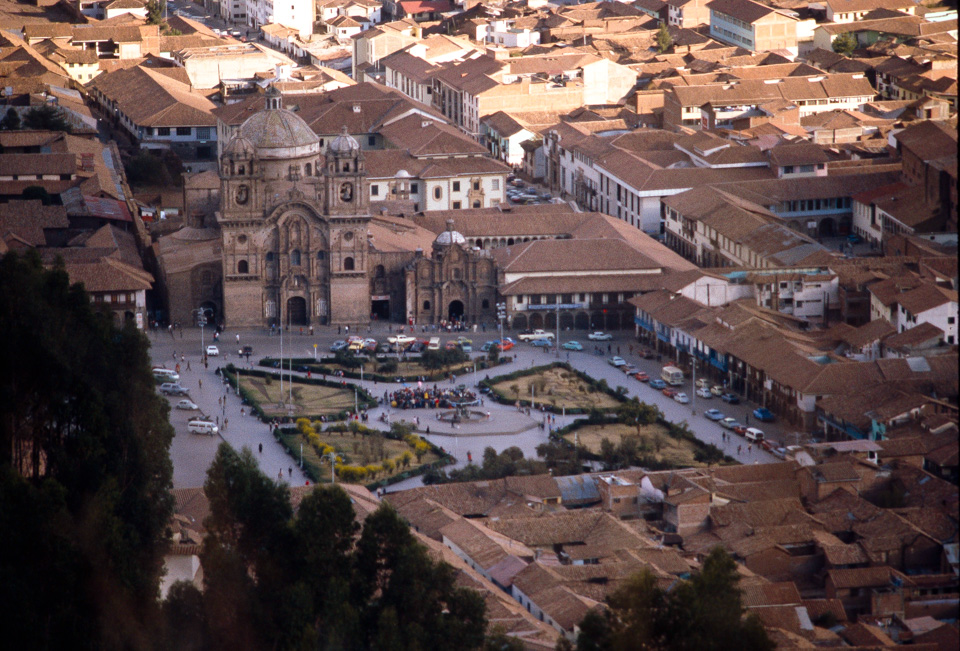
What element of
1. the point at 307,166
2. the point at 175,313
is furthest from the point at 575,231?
the point at 175,313

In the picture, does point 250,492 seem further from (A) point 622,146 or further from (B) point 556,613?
(A) point 622,146

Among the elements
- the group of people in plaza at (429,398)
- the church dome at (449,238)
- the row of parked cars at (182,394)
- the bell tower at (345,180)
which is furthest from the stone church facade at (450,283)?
the row of parked cars at (182,394)

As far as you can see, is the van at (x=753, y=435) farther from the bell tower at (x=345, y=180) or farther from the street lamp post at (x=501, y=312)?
the bell tower at (x=345, y=180)

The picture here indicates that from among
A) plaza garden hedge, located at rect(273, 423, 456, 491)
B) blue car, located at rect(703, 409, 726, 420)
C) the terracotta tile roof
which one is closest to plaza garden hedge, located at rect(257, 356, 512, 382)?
plaza garden hedge, located at rect(273, 423, 456, 491)

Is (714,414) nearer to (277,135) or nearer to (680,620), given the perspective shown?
(277,135)

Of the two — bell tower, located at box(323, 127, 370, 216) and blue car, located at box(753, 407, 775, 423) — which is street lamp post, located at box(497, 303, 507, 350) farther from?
blue car, located at box(753, 407, 775, 423)

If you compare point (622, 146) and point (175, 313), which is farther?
point (622, 146)
